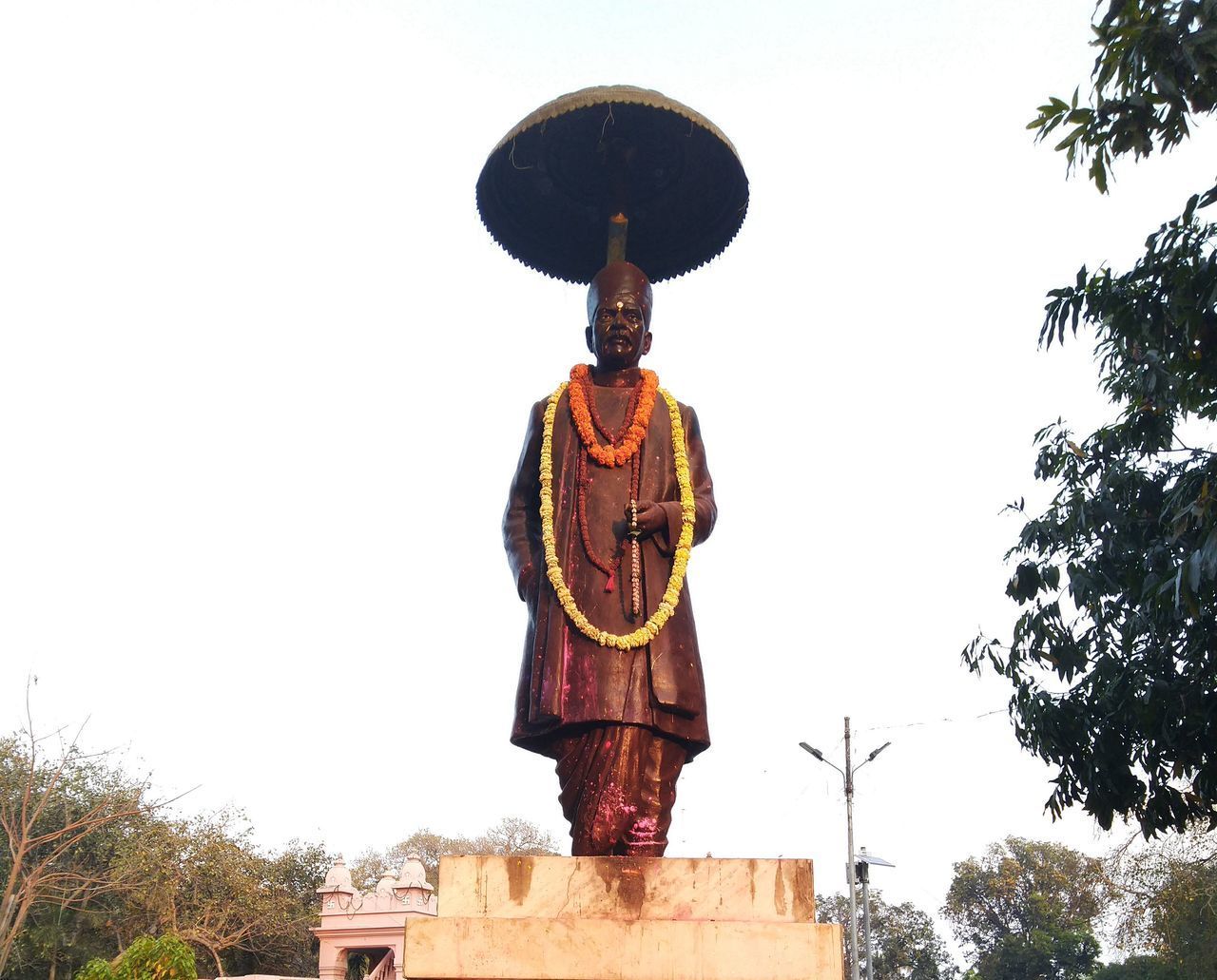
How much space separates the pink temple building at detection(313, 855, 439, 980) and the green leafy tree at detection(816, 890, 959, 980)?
28.9 meters

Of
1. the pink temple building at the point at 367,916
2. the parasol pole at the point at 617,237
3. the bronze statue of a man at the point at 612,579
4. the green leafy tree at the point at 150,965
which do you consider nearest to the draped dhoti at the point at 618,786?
the bronze statue of a man at the point at 612,579

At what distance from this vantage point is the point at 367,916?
31281 mm

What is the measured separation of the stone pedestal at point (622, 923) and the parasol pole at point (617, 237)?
350cm

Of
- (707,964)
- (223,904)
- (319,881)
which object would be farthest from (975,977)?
(707,964)

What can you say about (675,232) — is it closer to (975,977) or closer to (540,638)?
(540,638)

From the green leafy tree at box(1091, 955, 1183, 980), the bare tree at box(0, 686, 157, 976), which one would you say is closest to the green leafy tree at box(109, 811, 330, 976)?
the bare tree at box(0, 686, 157, 976)

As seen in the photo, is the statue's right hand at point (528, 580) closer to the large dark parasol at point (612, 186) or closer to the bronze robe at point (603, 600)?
the bronze robe at point (603, 600)

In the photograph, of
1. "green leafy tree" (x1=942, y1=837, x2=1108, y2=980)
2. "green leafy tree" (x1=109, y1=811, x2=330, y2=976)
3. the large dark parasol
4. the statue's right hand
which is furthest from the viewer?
"green leafy tree" (x1=942, y1=837, x2=1108, y2=980)

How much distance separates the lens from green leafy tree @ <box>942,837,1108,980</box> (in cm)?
4709

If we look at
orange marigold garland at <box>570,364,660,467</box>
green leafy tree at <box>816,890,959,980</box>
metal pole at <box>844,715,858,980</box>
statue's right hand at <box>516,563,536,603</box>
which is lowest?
green leafy tree at <box>816,890,959,980</box>

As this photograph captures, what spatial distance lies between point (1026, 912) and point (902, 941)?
6687 mm

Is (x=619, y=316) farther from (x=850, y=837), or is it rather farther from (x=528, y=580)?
(x=850, y=837)

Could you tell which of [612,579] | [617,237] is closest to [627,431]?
[612,579]

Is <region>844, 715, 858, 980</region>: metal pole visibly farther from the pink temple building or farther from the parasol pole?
the parasol pole
